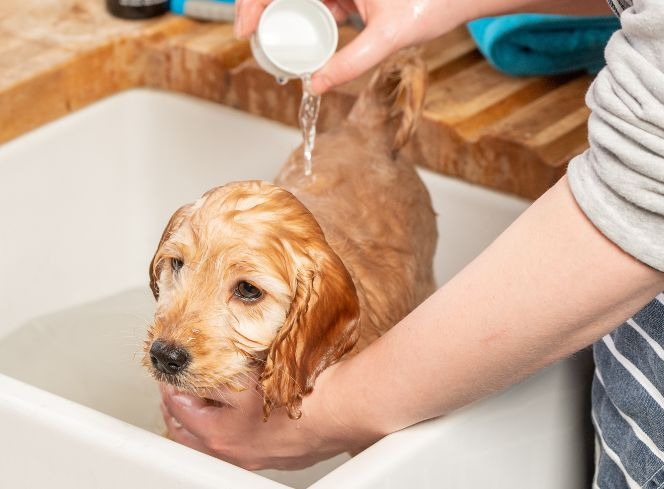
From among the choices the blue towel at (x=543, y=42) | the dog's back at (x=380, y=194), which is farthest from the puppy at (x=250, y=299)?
the blue towel at (x=543, y=42)

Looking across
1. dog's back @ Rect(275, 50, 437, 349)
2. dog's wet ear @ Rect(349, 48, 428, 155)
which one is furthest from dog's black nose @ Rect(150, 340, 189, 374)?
dog's wet ear @ Rect(349, 48, 428, 155)

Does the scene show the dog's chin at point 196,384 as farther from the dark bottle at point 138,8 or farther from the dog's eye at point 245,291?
the dark bottle at point 138,8

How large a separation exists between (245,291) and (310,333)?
9cm

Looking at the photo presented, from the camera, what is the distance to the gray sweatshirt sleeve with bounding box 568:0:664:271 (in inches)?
35.4

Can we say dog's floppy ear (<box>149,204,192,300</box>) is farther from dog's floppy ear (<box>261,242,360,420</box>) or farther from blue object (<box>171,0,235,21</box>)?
blue object (<box>171,0,235,21</box>)

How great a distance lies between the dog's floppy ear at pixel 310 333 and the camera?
1.21m

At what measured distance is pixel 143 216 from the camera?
6.92 ft

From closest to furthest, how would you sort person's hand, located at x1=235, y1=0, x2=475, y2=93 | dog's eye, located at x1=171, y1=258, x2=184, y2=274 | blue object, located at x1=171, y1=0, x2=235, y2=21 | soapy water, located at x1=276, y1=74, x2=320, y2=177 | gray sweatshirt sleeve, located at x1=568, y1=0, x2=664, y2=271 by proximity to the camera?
gray sweatshirt sleeve, located at x1=568, y1=0, x2=664, y2=271
dog's eye, located at x1=171, y1=258, x2=184, y2=274
person's hand, located at x1=235, y1=0, x2=475, y2=93
soapy water, located at x1=276, y1=74, x2=320, y2=177
blue object, located at x1=171, y1=0, x2=235, y2=21

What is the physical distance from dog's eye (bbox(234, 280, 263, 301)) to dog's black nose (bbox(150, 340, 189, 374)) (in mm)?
97

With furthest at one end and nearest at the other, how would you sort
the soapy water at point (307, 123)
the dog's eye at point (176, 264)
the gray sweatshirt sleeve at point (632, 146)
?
the soapy water at point (307, 123), the dog's eye at point (176, 264), the gray sweatshirt sleeve at point (632, 146)

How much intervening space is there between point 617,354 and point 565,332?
0.25 metres

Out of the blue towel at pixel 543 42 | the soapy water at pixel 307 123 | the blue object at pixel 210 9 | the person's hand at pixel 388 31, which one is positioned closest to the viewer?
the person's hand at pixel 388 31

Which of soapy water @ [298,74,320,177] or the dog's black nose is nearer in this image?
the dog's black nose

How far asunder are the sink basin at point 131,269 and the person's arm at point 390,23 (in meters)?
0.36
